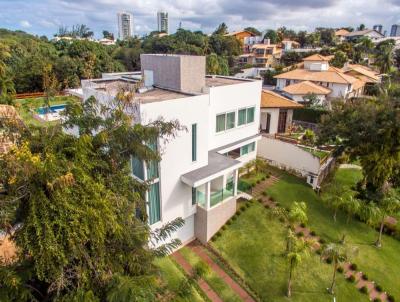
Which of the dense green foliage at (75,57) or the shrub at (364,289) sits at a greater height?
the dense green foliage at (75,57)

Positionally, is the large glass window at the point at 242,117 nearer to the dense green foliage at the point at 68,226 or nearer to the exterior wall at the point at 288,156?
the exterior wall at the point at 288,156

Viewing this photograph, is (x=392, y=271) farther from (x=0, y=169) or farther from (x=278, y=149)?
(x=0, y=169)

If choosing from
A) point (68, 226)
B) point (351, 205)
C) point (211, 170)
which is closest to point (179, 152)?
point (211, 170)

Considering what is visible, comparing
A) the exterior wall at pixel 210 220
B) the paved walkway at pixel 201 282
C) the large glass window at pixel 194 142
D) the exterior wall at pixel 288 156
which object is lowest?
the paved walkway at pixel 201 282

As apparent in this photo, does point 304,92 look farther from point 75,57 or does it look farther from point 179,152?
point 75,57

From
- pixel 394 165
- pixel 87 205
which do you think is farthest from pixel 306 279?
pixel 87 205

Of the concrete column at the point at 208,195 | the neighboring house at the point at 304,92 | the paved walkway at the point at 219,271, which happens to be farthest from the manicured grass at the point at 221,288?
the neighboring house at the point at 304,92

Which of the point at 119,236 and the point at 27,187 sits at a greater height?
the point at 27,187
